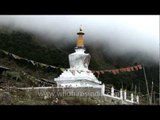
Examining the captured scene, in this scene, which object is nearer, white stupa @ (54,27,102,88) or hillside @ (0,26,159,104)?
white stupa @ (54,27,102,88)

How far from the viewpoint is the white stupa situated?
1922 cm

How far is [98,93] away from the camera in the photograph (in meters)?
16.6

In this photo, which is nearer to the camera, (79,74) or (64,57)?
(79,74)

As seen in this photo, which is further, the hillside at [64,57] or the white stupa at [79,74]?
the hillside at [64,57]

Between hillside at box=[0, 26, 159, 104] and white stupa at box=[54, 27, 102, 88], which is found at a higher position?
hillside at box=[0, 26, 159, 104]

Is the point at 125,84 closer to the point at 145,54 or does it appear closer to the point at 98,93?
the point at 145,54

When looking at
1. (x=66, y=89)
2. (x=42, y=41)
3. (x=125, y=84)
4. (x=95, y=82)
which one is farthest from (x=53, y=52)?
(x=66, y=89)

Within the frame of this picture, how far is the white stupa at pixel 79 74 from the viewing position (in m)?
19.2

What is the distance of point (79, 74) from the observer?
19.8m

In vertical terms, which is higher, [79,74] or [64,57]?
[64,57]

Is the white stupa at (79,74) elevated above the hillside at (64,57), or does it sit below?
below
